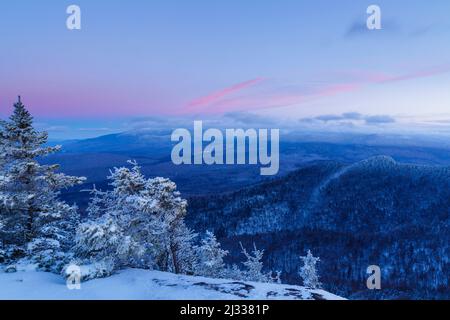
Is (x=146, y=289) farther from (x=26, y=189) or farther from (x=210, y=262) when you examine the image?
(x=210, y=262)

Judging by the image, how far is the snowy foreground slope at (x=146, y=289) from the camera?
488 inches

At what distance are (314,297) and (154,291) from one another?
18.1 feet

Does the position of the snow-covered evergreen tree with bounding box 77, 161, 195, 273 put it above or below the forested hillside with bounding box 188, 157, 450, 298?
above

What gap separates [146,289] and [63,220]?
956 cm

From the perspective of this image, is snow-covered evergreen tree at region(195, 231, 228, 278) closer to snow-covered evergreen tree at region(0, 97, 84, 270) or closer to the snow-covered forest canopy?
the snow-covered forest canopy

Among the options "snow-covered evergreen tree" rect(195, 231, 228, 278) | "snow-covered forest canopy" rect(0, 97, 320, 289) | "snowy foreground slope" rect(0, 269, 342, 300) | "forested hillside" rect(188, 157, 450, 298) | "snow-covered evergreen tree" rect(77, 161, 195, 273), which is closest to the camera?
"snowy foreground slope" rect(0, 269, 342, 300)

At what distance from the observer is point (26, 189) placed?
18.2 meters

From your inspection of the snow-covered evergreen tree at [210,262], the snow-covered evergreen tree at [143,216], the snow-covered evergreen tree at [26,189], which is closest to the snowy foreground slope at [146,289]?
the snow-covered evergreen tree at [143,216]

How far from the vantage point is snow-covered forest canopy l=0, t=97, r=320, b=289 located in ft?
52.0

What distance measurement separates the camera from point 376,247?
461ft

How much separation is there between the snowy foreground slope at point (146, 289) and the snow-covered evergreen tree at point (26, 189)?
3.26 metres

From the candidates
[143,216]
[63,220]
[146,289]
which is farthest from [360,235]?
[146,289]

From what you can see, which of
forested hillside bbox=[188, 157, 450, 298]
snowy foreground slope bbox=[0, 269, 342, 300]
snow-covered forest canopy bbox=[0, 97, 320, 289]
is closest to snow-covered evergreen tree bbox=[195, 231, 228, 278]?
snow-covered forest canopy bbox=[0, 97, 320, 289]
